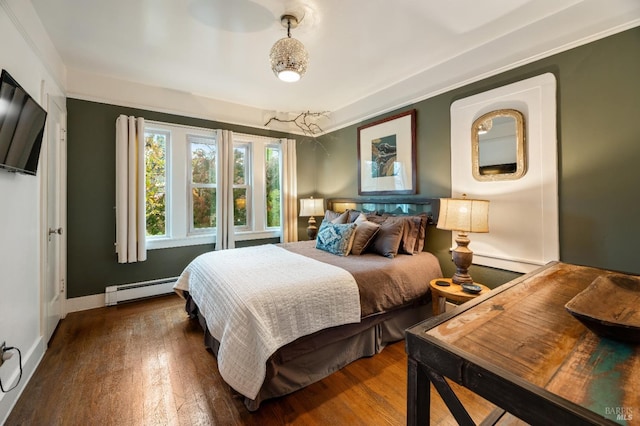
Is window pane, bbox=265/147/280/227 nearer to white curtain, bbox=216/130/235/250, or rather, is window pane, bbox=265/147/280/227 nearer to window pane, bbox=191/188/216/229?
white curtain, bbox=216/130/235/250

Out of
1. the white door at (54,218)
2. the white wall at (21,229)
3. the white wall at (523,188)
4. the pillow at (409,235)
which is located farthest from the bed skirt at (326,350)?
the white door at (54,218)

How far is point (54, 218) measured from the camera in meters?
2.51

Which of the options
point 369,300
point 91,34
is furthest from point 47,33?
point 369,300

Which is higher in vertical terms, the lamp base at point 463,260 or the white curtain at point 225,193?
the white curtain at point 225,193

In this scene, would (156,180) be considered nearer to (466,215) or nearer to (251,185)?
(251,185)

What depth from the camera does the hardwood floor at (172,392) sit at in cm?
150

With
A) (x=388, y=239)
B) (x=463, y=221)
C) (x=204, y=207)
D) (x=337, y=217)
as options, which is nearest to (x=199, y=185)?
(x=204, y=207)

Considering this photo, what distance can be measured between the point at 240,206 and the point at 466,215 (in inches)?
122

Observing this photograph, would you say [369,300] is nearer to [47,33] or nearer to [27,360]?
[27,360]

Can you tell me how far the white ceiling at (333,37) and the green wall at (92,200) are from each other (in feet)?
1.71

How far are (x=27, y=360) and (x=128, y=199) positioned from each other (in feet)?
5.80

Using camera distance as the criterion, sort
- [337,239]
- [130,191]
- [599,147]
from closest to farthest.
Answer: [599,147] < [337,239] < [130,191]

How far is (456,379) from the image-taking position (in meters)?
0.67

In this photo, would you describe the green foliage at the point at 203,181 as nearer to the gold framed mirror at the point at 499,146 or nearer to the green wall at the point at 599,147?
the gold framed mirror at the point at 499,146
